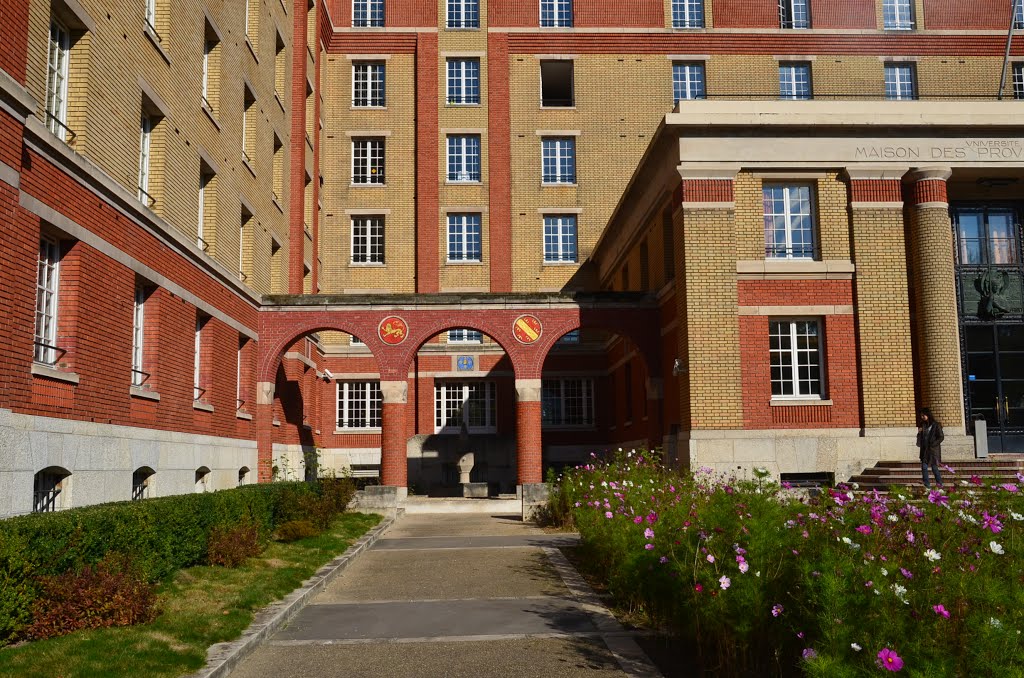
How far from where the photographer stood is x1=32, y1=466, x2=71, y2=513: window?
12039 mm

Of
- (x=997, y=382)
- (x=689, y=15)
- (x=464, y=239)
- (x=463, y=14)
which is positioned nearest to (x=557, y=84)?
(x=463, y=14)

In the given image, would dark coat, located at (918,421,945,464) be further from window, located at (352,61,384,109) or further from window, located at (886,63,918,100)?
window, located at (352,61,384,109)

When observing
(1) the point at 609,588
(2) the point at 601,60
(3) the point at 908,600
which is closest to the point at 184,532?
(1) the point at 609,588

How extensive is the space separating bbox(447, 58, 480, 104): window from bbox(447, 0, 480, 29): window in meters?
1.54

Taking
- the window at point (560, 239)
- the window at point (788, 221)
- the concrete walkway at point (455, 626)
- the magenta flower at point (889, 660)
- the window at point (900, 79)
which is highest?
the window at point (900, 79)

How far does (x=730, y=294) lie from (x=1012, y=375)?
7.88m

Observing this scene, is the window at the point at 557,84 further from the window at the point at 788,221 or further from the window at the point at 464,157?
the window at the point at 788,221

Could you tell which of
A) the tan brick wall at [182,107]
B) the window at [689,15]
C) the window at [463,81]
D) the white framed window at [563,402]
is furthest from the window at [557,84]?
the tan brick wall at [182,107]

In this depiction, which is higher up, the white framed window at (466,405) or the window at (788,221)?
the window at (788,221)

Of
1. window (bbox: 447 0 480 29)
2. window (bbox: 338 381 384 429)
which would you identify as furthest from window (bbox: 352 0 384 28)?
window (bbox: 338 381 384 429)

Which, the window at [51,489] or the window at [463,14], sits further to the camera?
the window at [463,14]

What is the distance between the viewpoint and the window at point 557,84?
36.9 metres

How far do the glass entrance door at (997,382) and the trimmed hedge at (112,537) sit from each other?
697 inches

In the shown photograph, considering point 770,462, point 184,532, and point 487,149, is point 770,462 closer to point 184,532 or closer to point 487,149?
point 184,532
